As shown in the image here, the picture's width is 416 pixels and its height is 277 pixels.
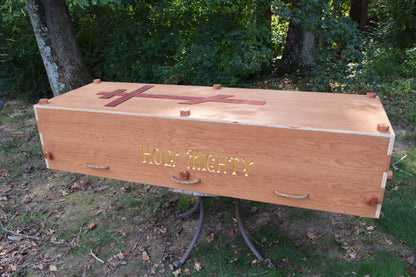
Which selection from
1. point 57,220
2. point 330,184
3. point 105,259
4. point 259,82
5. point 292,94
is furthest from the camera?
point 259,82

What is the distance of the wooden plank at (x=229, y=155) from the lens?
167 centimetres

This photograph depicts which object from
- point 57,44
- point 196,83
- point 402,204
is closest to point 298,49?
point 196,83

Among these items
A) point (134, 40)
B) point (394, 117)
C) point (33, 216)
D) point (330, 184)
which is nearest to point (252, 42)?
point (134, 40)

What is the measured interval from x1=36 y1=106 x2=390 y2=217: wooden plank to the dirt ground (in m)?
0.82

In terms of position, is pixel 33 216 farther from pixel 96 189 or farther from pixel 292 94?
pixel 292 94

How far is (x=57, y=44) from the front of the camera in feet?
14.8

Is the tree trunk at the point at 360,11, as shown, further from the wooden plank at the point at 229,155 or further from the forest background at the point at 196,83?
the wooden plank at the point at 229,155

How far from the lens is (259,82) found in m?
5.56

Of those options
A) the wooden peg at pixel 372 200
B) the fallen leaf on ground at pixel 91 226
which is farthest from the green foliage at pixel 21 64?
the wooden peg at pixel 372 200

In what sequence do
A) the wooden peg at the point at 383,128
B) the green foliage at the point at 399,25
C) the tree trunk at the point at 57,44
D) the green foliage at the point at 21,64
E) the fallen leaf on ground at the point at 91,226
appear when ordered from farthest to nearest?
the green foliage at the point at 399,25 → the green foliage at the point at 21,64 → the tree trunk at the point at 57,44 → the fallen leaf on ground at the point at 91,226 → the wooden peg at the point at 383,128

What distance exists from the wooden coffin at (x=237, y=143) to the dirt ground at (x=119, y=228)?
0.83 meters

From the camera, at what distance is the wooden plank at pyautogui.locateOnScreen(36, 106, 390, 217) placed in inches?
65.8

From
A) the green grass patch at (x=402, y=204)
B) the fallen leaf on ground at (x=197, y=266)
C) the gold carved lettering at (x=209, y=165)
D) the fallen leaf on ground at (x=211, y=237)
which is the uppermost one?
the gold carved lettering at (x=209, y=165)

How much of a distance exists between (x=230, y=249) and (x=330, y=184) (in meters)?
1.25
